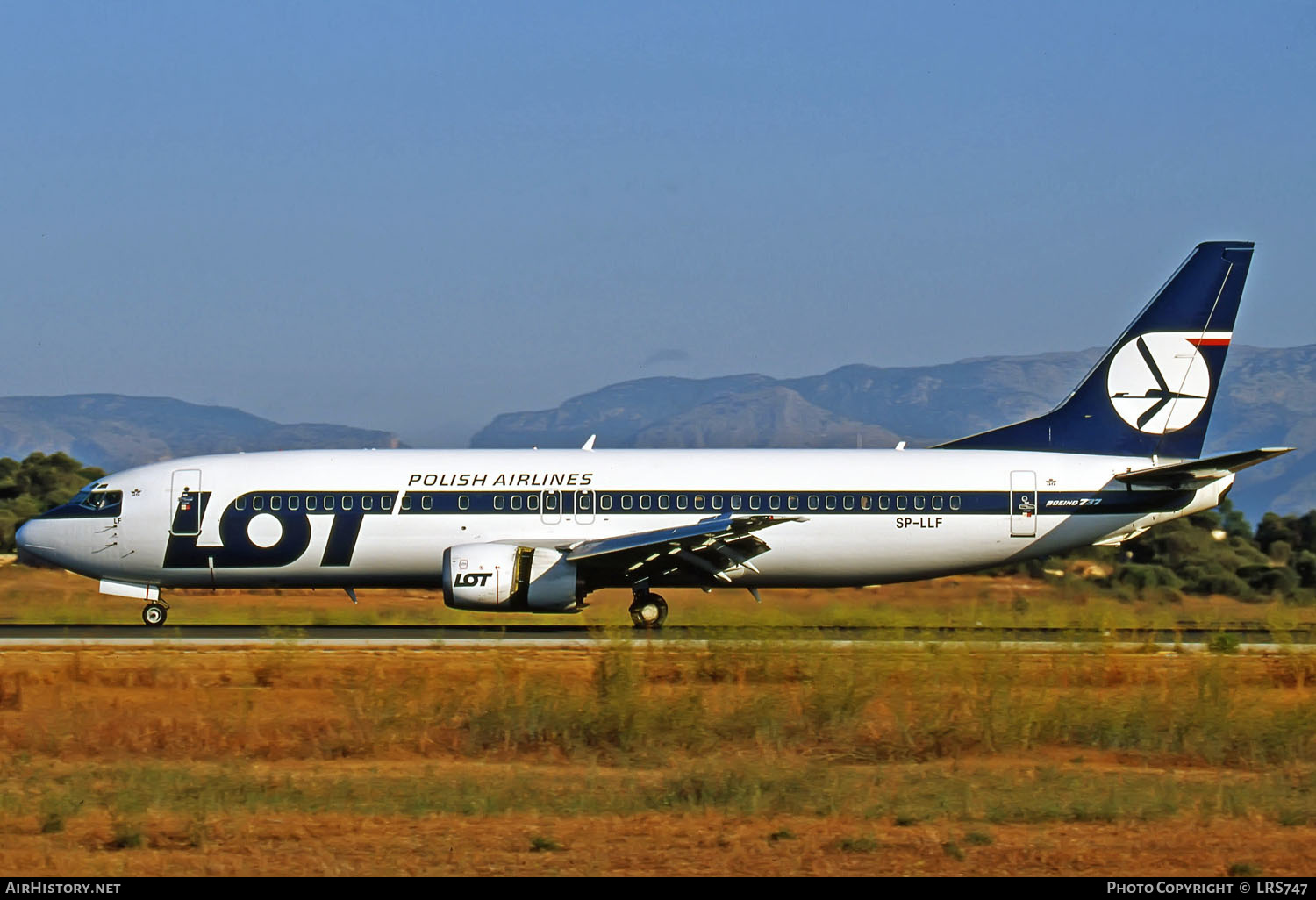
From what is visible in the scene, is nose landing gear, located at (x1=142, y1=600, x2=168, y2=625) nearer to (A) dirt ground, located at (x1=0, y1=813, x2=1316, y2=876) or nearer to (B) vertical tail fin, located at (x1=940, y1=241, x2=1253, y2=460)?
(B) vertical tail fin, located at (x1=940, y1=241, x2=1253, y2=460)

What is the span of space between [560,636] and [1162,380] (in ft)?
41.5

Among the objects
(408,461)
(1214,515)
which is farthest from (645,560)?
(1214,515)

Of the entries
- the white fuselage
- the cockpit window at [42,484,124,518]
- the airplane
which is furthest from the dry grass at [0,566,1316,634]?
the cockpit window at [42,484,124,518]

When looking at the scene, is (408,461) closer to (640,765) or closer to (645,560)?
(645,560)

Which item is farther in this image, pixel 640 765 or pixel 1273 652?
pixel 1273 652

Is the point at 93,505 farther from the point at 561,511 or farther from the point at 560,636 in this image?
the point at 560,636

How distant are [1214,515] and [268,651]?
44414 mm

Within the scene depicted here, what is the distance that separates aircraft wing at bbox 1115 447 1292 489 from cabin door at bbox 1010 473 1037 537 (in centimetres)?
163

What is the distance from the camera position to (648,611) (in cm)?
2758

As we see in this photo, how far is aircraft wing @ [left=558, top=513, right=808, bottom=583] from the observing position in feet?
85.3

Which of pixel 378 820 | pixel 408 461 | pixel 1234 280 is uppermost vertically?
pixel 1234 280

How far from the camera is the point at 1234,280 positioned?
2969 centimetres

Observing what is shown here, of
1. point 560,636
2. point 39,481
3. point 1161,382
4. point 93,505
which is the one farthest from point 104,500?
point 39,481

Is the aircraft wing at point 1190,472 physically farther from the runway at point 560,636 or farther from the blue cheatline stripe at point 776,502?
the runway at point 560,636
